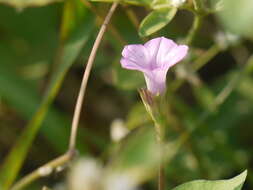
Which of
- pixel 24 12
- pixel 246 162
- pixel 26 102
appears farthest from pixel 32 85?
pixel 246 162

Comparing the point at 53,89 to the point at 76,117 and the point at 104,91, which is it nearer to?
the point at 76,117

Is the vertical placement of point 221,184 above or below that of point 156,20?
below

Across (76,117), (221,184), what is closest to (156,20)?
(76,117)

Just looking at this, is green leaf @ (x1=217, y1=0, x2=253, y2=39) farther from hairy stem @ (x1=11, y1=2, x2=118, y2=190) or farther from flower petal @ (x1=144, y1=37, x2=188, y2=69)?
hairy stem @ (x1=11, y1=2, x2=118, y2=190)

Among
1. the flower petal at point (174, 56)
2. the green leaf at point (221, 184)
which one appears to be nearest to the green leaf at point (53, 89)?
the flower petal at point (174, 56)

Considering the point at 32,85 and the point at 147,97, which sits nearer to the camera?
the point at 147,97

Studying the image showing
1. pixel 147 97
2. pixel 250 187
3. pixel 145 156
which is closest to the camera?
pixel 147 97

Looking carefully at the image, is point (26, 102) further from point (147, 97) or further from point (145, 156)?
point (147, 97)
